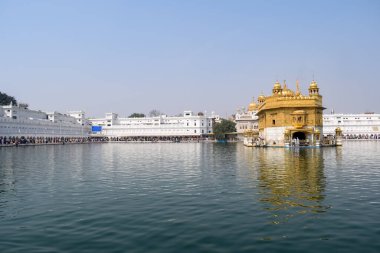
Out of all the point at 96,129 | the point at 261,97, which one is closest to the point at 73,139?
the point at 96,129

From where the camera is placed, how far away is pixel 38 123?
290ft

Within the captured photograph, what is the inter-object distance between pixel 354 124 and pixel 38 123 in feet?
312

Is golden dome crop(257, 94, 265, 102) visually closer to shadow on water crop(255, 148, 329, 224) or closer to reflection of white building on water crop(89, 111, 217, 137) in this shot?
reflection of white building on water crop(89, 111, 217, 137)

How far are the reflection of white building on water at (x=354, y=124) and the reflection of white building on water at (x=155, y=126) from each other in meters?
39.9

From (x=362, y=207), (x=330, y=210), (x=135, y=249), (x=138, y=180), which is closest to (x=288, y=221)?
(x=330, y=210)

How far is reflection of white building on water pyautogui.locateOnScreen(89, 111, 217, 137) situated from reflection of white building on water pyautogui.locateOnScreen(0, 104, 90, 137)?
22.9 ft

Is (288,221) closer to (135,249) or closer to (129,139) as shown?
(135,249)

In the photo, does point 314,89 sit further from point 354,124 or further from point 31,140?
point 31,140

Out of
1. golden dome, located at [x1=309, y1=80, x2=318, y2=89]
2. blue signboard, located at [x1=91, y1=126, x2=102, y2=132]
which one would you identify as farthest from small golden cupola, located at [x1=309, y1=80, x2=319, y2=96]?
→ blue signboard, located at [x1=91, y1=126, x2=102, y2=132]

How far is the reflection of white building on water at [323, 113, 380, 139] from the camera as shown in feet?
346

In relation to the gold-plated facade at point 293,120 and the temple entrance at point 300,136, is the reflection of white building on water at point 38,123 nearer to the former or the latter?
the gold-plated facade at point 293,120

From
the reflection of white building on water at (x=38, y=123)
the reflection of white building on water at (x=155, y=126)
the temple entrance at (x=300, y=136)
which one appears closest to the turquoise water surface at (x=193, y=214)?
the temple entrance at (x=300, y=136)

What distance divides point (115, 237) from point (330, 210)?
22.7ft

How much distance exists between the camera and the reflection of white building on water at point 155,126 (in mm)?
113875
